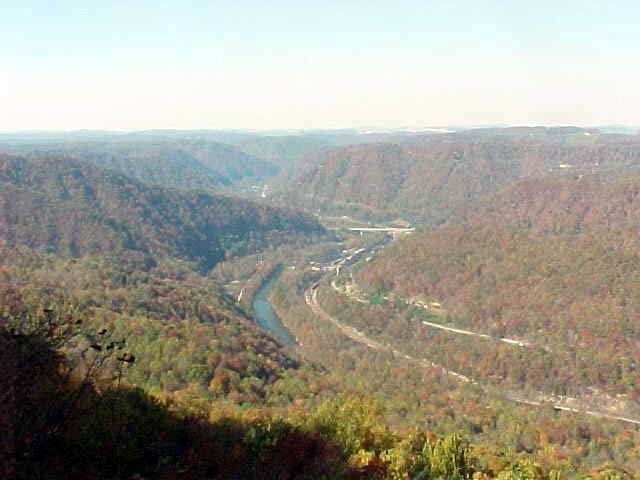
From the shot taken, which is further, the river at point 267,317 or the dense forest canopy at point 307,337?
the river at point 267,317

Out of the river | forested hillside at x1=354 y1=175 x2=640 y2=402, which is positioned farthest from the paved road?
the river

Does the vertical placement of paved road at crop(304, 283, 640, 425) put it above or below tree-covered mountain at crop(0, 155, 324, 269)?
below

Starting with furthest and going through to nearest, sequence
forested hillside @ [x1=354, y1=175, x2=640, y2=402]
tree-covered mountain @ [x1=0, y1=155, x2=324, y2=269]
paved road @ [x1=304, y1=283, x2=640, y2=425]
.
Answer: tree-covered mountain @ [x1=0, y1=155, x2=324, y2=269] < forested hillside @ [x1=354, y1=175, x2=640, y2=402] < paved road @ [x1=304, y1=283, x2=640, y2=425]

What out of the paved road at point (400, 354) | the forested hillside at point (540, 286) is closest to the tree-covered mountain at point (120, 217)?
the paved road at point (400, 354)

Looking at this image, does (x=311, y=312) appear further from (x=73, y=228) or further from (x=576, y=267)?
(x=73, y=228)

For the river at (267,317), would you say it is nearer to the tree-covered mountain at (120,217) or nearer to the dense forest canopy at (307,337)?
the dense forest canopy at (307,337)

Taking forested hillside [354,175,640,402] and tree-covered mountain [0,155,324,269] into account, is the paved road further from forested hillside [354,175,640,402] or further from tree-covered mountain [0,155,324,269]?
tree-covered mountain [0,155,324,269]

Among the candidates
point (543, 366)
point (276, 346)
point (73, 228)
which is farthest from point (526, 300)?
point (73, 228)
